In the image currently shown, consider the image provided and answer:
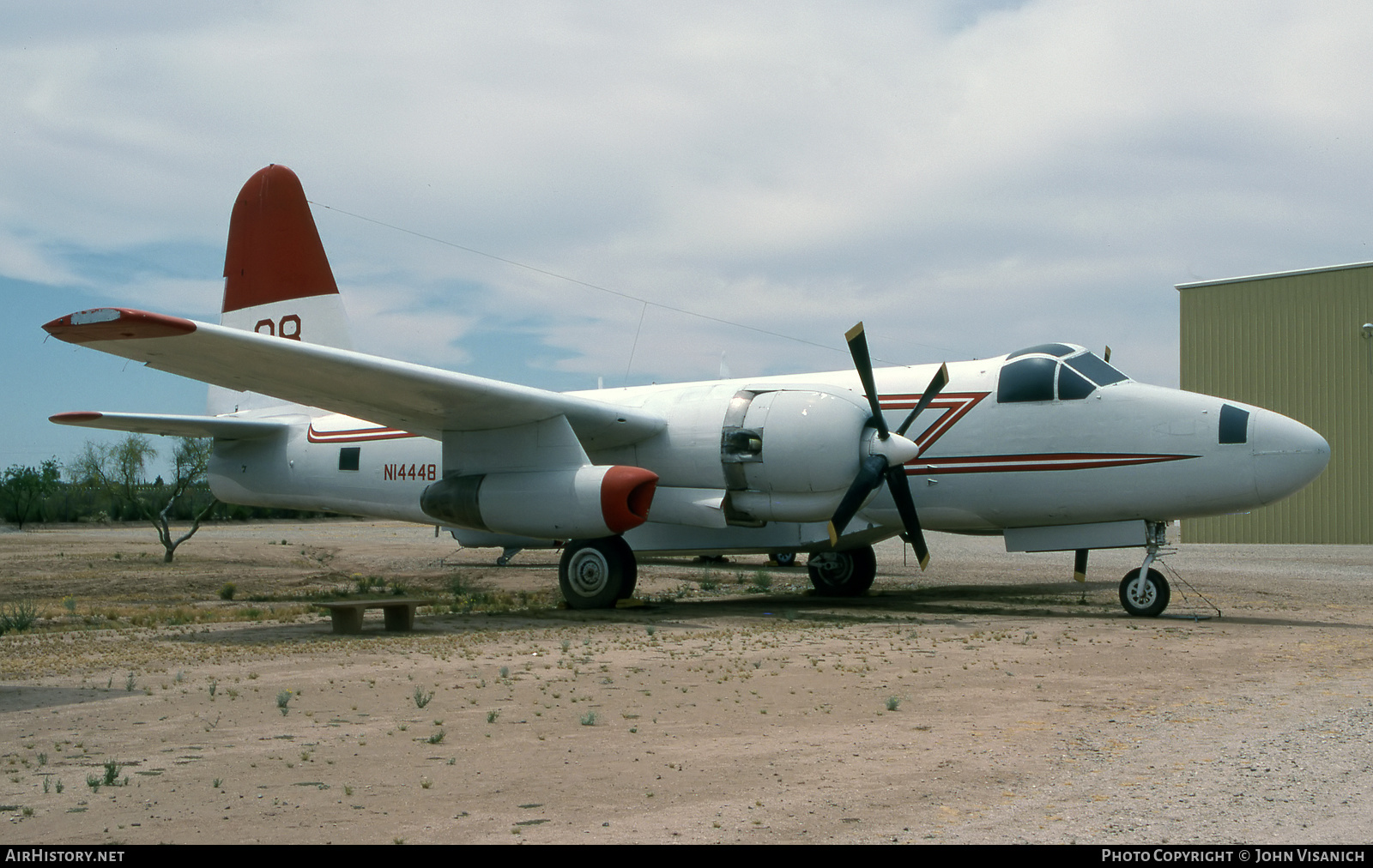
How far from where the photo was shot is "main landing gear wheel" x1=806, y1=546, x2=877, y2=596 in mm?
16750

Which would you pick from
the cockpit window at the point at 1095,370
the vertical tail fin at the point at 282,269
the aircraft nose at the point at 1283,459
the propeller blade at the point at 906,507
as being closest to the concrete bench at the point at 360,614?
the propeller blade at the point at 906,507

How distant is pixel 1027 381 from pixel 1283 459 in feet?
9.82

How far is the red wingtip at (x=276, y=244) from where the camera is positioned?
59.4 feet

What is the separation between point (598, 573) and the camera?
552 inches

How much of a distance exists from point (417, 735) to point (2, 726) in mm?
2551

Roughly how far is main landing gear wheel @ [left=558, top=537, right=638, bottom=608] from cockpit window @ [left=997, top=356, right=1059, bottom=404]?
207 inches

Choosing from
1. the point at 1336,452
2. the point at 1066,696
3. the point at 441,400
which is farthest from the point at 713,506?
the point at 1336,452

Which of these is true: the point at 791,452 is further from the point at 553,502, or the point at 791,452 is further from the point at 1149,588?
the point at 1149,588

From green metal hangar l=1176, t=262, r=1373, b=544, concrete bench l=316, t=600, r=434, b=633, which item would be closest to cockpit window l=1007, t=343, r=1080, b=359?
concrete bench l=316, t=600, r=434, b=633

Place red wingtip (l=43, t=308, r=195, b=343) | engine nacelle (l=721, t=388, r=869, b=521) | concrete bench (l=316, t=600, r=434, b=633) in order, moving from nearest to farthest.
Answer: red wingtip (l=43, t=308, r=195, b=343) < concrete bench (l=316, t=600, r=434, b=633) < engine nacelle (l=721, t=388, r=869, b=521)

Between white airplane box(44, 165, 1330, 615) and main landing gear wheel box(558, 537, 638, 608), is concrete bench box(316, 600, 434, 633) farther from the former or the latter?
main landing gear wheel box(558, 537, 638, 608)

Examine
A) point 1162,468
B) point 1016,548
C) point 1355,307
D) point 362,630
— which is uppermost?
point 1355,307

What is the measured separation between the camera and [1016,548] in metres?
14.1

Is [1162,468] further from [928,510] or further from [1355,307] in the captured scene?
[1355,307]
